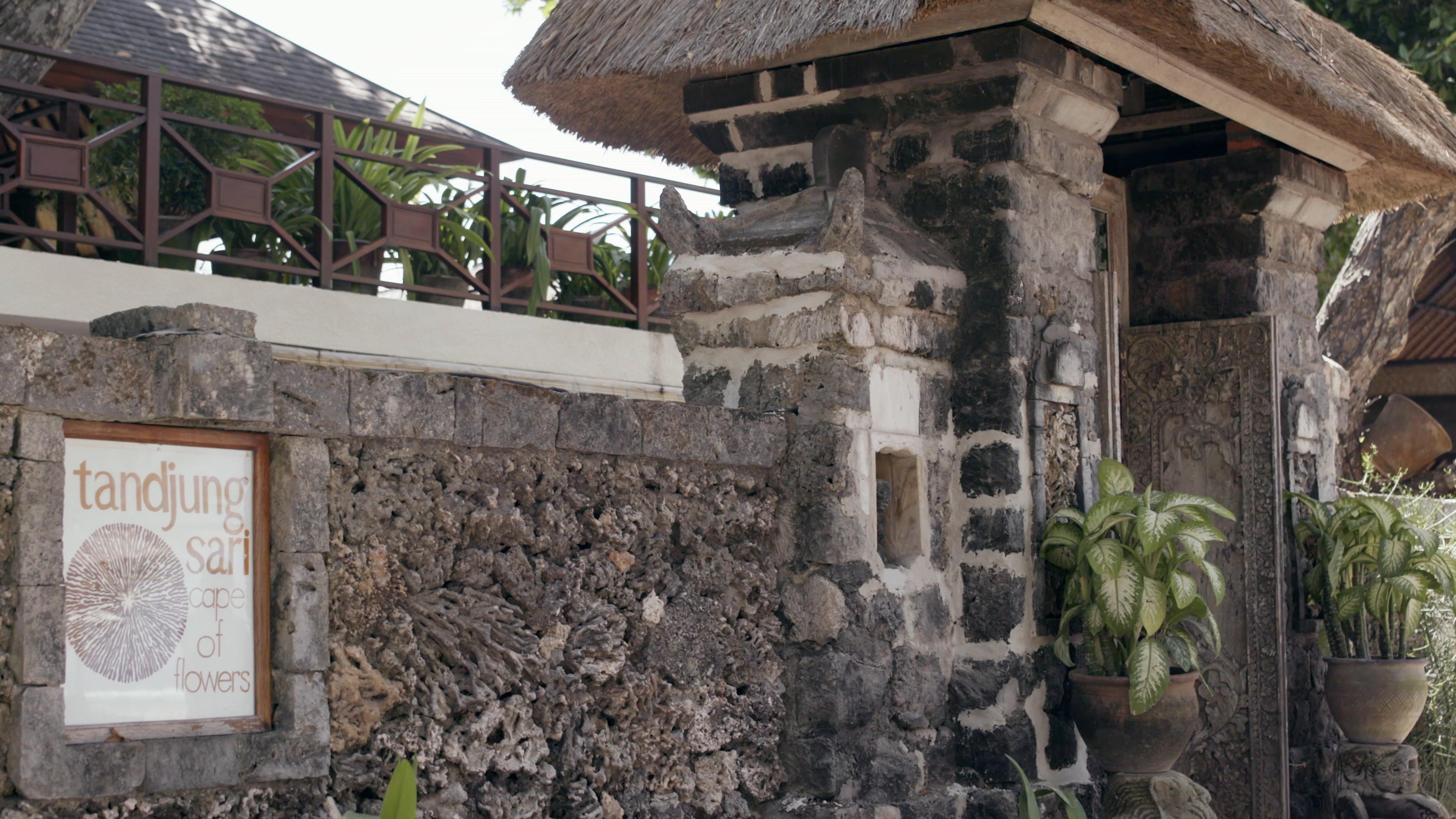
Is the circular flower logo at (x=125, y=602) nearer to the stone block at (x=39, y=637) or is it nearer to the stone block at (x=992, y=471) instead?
the stone block at (x=39, y=637)

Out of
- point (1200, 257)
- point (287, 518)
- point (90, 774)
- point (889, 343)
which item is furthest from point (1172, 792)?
point (90, 774)

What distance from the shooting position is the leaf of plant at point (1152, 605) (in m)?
4.22

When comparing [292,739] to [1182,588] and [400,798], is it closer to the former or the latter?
[400,798]

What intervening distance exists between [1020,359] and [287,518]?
87.4 inches

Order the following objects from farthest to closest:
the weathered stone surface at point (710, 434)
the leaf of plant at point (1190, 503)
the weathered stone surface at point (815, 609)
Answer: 1. the leaf of plant at point (1190, 503)
2. the weathered stone surface at point (815, 609)
3. the weathered stone surface at point (710, 434)

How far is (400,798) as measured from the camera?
2.92 metres

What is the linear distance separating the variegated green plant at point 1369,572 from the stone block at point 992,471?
1697 mm

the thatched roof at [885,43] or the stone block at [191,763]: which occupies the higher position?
the thatched roof at [885,43]

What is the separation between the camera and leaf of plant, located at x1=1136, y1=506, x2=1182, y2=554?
4.16 meters

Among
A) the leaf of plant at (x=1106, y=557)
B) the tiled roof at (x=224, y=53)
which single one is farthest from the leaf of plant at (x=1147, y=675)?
the tiled roof at (x=224, y=53)

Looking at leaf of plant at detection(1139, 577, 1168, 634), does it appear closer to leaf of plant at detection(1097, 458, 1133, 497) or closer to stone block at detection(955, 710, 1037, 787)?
leaf of plant at detection(1097, 458, 1133, 497)

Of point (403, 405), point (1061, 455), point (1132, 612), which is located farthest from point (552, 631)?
point (1061, 455)

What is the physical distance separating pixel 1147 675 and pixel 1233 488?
69.8 inches

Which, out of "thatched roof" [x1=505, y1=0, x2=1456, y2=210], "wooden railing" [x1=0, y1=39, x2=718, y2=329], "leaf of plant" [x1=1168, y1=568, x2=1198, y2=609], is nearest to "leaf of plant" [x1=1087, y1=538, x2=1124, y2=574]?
"leaf of plant" [x1=1168, y1=568, x2=1198, y2=609]
